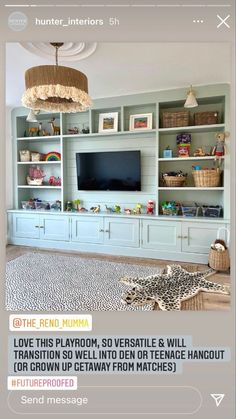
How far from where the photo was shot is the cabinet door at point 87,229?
3459mm

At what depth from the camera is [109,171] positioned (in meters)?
3.55

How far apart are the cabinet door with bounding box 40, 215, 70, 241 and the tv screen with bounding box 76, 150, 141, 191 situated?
0.54 metres

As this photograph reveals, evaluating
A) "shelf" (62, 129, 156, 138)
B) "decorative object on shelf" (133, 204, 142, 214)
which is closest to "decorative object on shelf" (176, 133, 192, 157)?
"shelf" (62, 129, 156, 138)

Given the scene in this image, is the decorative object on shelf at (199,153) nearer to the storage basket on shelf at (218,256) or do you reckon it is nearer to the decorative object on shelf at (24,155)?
the storage basket on shelf at (218,256)

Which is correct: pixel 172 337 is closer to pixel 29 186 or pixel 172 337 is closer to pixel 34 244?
pixel 34 244

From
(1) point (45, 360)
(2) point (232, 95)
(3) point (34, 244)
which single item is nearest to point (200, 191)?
(3) point (34, 244)

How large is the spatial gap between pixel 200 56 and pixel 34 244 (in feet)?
10.2

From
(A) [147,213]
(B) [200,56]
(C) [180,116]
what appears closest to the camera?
(B) [200,56]

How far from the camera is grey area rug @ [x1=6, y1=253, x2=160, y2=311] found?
1.67m

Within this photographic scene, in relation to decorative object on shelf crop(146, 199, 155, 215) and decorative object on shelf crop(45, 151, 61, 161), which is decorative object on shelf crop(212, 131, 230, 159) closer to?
decorative object on shelf crop(146, 199, 155, 215)

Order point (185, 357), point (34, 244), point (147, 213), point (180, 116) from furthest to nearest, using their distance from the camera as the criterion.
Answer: point (34, 244) < point (147, 213) < point (180, 116) < point (185, 357)

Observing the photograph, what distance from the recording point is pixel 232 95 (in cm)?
61

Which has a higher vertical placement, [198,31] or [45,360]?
[198,31]

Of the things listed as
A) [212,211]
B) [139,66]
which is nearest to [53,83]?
[139,66]
